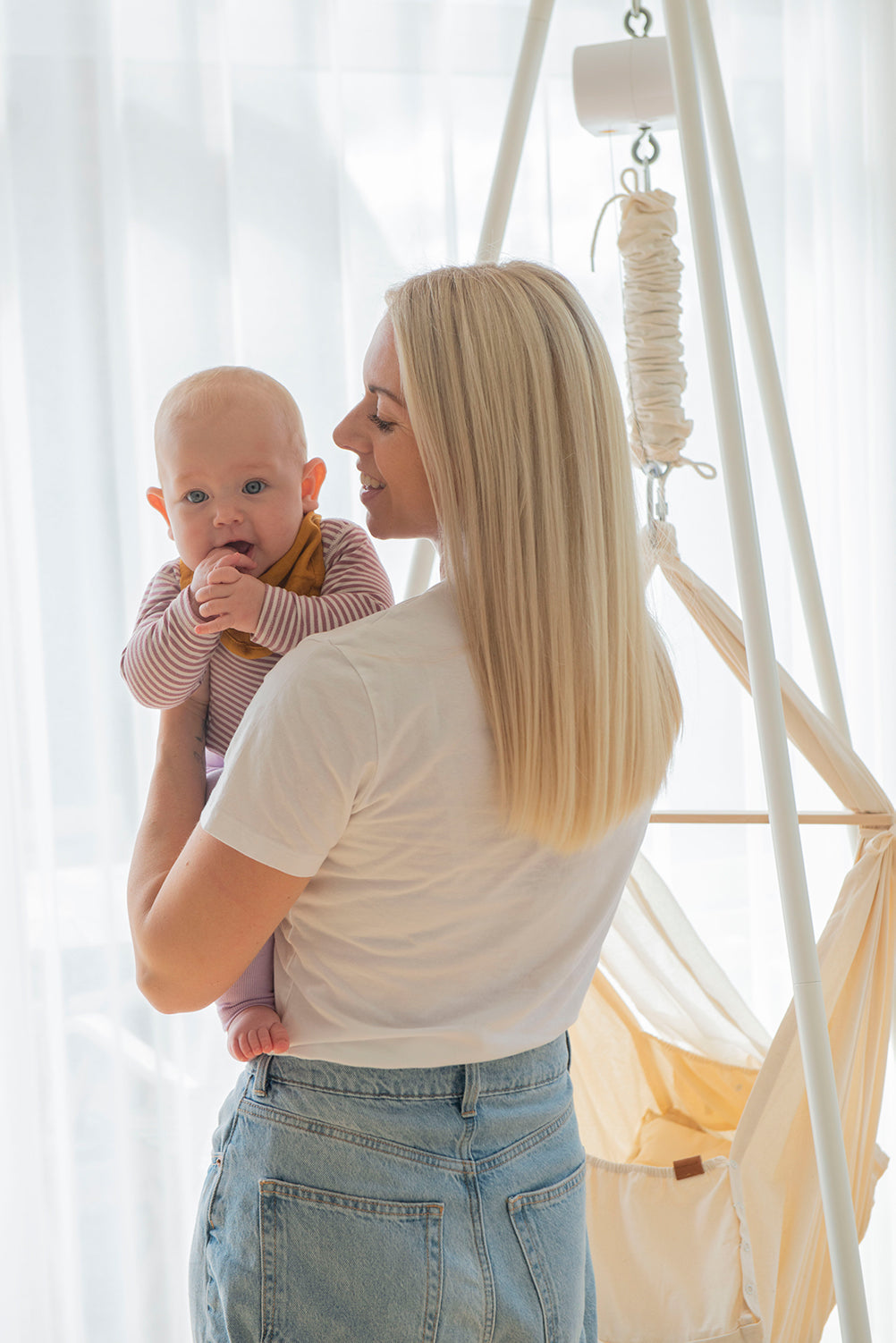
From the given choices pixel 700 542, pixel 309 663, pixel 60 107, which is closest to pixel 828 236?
pixel 700 542

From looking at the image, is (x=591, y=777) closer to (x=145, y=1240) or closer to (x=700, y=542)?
(x=700, y=542)

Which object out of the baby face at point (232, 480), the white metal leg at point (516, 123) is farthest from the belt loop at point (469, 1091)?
the white metal leg at point (516, 123)

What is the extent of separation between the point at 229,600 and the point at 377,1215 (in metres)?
0.48

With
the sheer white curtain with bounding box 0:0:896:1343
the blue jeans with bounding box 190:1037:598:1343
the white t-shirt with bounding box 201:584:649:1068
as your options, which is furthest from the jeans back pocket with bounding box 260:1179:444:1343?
the sheer white curtain with bounding box 0:0:896:1343

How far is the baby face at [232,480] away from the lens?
3.33 ft

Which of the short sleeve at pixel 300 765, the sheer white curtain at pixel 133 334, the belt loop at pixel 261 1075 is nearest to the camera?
the short sleeve at pixel 300 765

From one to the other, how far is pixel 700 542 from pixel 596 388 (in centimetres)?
139

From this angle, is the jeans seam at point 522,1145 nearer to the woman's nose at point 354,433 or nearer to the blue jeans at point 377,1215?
the blue jeans at point 377,1215

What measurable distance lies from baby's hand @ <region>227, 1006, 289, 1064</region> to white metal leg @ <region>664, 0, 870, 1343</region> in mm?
494

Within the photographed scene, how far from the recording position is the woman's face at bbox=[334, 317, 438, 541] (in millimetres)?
867

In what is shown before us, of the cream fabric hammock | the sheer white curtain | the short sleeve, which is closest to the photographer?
the short sleeve

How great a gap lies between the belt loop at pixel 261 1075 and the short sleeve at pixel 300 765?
19 cm

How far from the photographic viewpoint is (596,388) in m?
0.84

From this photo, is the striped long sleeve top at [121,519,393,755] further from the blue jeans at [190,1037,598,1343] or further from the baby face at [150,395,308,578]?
the blue jeans at [190,1037,598,1343]
